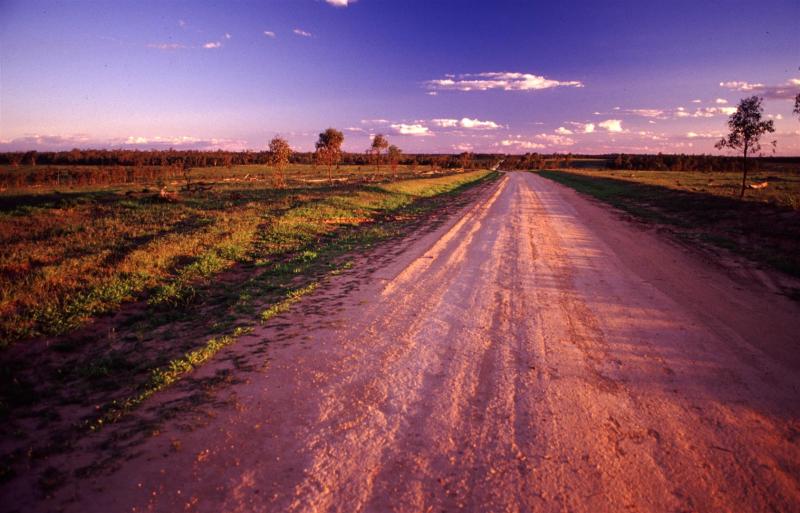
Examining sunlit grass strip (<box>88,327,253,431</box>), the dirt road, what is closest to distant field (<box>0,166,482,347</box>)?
sunlit grass strip (<box>88,327,253,431</box>)

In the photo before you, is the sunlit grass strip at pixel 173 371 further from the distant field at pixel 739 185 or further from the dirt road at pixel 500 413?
the distant field at pixel 739 185

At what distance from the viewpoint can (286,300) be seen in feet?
23.2

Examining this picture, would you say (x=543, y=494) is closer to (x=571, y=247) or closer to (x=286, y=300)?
(x=286, y=300)

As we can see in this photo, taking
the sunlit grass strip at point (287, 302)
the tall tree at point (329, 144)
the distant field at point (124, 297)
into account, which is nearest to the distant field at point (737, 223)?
the distant field at point (124, 297)

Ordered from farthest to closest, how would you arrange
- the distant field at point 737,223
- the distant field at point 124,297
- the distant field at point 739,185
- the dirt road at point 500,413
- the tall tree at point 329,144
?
1. the tall tree at point 329,144
2. the distant field at point 739,185
3. the distant field at point 737,223
4. the distant field at point 124,297
5. the dirt road at point 500,413

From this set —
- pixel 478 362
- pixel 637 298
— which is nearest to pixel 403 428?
pixel 478 362

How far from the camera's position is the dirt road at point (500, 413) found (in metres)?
2.87

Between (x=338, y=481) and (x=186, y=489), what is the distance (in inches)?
43.5

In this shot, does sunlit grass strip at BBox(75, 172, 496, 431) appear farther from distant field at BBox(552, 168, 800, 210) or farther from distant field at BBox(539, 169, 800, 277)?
distant field at BBox(552, 168, 800, 210)

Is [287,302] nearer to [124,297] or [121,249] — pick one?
[124,297]

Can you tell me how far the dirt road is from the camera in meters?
2.87

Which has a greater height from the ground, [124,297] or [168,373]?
[124,297]

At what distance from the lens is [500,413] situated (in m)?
3.79

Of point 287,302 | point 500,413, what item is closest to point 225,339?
point 287,302
